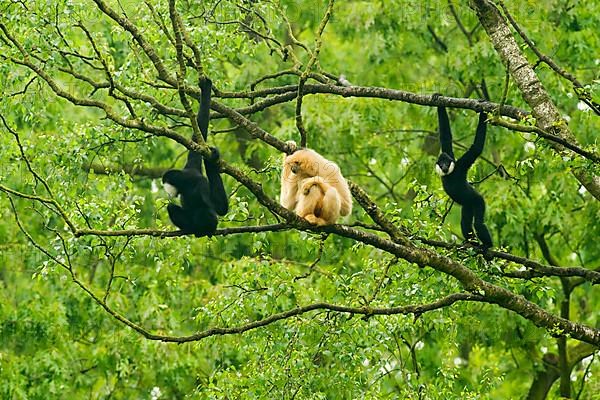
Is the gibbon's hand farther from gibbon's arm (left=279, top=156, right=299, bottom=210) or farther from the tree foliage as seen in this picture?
gibbon's arm (left=279, top=156, right=299, bottom=210)

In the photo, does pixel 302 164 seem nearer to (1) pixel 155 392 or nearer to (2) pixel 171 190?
(2) pixel 171 190

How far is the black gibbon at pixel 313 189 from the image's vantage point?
10.0 metres

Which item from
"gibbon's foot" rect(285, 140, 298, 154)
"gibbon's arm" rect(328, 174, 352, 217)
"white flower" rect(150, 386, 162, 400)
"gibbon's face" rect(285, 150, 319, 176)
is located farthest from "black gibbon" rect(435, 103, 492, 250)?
"white flower" rect(150, 386, 162, 400)

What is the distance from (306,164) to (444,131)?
2.25 m

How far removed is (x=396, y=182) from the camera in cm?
1836

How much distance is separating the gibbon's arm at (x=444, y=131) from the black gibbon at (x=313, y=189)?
170 centimetres

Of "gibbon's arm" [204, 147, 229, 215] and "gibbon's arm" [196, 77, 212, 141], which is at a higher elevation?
"gibbon's arm" [196, 77, 212, 141]

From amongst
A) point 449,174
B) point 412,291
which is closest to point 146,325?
point 449,174

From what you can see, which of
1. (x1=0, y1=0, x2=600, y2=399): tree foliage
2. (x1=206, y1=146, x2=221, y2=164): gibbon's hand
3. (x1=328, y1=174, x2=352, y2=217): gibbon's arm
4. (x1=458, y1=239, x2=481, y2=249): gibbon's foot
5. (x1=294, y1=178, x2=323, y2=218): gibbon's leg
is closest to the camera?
(x1=206, y1=146, x2=221, y2=164): gibbon's hand

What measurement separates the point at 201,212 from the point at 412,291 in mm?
2296

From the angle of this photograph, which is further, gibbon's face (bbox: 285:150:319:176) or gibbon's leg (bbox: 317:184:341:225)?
gibbon's face (bbox: 285:150:319:176)

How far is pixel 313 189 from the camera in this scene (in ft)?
33.3

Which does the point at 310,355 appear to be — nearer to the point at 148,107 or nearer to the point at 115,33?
the point at 148,107

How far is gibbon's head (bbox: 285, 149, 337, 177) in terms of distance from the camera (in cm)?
1034
